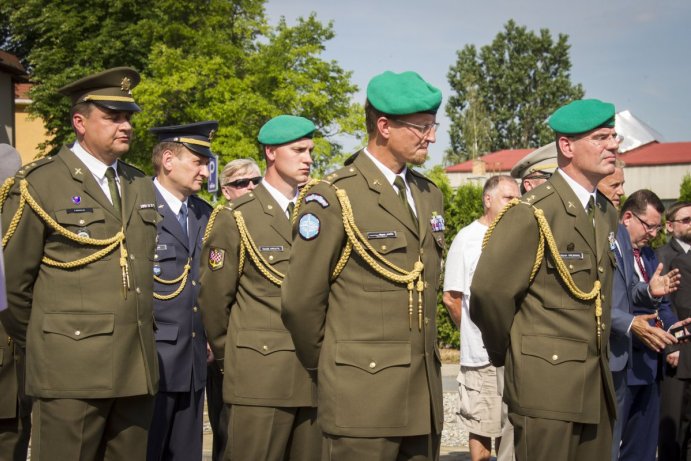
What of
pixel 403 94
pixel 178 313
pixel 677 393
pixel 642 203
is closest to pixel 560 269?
pixel 403 94

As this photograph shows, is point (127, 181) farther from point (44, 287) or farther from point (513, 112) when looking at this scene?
point (513, 112)

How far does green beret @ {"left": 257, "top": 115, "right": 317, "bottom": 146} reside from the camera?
19.4ft

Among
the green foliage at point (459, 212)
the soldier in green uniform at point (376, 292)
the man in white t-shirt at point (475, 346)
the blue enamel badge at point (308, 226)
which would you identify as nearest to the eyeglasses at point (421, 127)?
Answer: the soldier in green uniform at point (376, 292)

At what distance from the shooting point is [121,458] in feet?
15.6

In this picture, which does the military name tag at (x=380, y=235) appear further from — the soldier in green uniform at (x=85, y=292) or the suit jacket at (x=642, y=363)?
the suit jacket at (x=642, y=363)

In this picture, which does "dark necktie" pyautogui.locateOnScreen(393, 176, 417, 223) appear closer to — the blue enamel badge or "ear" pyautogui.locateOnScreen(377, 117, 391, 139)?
"ear" pyautogui.locateOnScreen(377, 117, 391, 139)

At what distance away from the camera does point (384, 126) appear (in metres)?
4.11

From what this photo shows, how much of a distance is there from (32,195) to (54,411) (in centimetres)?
108

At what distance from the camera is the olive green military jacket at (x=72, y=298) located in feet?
15.0

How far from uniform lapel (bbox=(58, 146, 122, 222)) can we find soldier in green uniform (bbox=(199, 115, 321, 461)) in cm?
86

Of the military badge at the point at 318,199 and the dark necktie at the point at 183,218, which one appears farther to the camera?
the dark necktie at the point at 183,218

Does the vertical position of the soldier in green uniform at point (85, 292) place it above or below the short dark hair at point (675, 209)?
below

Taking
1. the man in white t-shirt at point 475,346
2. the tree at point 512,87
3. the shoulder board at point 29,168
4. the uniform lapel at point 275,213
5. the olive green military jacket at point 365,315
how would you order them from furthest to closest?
1. the tree at point 512,87
2. the man in white t-shirt at point 475,346
3. the uniform lapel at point 275,213
4. the shoulder board at point 29,168
5. the olive green military jacket at point 365,315

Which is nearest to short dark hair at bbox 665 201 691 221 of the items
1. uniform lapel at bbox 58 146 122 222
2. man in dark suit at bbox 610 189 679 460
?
man in dark suit at bbox 610 189 679 460
